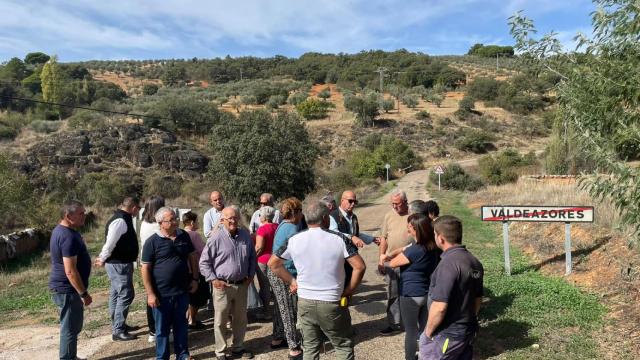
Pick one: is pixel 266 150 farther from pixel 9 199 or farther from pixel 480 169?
pixel 480 169

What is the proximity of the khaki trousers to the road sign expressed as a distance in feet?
16.3

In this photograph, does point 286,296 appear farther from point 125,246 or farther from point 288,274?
point 125,246

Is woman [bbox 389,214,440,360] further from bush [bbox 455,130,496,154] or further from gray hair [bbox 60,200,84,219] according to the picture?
bush [bbox 455,130,496,154]

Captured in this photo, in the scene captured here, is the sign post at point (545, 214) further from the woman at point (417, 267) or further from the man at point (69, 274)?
the man at point (69, 274)

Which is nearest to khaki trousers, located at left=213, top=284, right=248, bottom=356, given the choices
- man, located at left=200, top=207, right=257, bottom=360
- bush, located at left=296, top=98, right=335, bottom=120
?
man, located at left=200, top=207, right=257, bottom=360

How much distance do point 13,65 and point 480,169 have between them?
261ft

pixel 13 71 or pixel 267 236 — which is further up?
pixel 13 71

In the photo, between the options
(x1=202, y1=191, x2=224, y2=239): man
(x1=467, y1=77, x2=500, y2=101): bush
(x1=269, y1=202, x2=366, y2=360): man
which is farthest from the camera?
(x1=467, y1=77, x2=500, y2=101): bush

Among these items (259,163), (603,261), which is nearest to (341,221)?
(603,261)

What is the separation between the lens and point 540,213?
815 centimetres

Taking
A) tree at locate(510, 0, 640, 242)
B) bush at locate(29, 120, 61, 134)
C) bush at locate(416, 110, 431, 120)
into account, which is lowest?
tree at locate(510, 0, 640, 242)

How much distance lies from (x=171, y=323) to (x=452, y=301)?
9.95 feet

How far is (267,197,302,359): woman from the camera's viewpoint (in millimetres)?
4809

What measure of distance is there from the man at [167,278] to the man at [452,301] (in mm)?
2580
